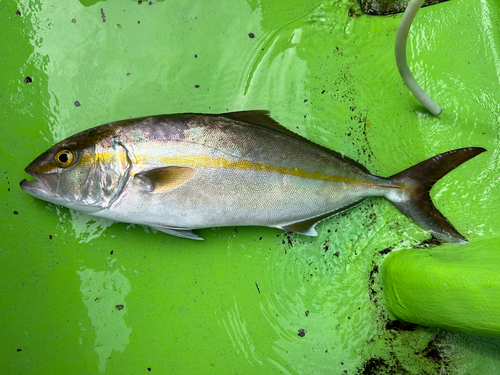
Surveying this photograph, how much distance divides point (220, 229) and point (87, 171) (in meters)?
0.79

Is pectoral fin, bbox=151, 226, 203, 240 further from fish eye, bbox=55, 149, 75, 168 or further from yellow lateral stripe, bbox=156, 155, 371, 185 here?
fish eye, bbox=55, 149, 75, 168

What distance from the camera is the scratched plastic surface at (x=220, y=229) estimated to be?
185 centimetres

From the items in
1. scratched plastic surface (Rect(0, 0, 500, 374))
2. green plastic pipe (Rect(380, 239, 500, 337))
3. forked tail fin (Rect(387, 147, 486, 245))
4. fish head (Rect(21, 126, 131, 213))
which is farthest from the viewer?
scratched plastic surface (Rect(0, 0, 500, 374))

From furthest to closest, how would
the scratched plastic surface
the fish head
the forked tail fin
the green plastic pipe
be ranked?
1. the scratched plastic surface
2. the forked tail fin
3. the fish head
4. the green plastic pipe

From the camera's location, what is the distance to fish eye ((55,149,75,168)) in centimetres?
156

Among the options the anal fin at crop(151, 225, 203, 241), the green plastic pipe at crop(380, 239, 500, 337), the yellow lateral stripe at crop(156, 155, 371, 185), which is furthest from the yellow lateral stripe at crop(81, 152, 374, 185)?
the green plastic pipe at crop(380, 239, 500, 337)

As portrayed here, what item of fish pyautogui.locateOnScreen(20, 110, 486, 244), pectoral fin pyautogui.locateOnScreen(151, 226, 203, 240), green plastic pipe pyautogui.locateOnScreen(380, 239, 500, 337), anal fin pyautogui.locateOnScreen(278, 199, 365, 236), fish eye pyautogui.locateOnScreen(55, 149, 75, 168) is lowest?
green plastic pipe pyautogui.locateOnScreen(380, 239, 500, 337)

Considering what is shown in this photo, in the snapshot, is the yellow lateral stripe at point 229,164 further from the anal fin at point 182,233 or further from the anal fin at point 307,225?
the anal fin at point 182,233

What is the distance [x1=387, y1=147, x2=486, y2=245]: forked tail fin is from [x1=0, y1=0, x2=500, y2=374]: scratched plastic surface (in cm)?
10

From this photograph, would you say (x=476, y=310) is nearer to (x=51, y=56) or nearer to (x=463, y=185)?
(x=463, y=185)

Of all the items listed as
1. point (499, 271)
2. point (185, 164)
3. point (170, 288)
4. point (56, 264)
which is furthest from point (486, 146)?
point (56, 264)

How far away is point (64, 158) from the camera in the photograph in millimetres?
1565

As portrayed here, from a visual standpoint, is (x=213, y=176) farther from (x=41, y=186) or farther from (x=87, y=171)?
(x=41, y=186)

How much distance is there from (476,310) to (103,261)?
1.96 meters
